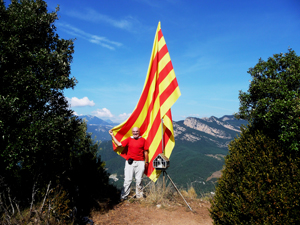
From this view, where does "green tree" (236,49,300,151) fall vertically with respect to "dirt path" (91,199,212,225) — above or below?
above

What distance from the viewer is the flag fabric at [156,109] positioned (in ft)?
23.3

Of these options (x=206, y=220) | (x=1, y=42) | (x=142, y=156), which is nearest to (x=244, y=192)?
(x=206, y=220)

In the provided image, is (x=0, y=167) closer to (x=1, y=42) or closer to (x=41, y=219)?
(x=41, y=219)

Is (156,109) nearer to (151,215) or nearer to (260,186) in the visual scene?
(151,215)

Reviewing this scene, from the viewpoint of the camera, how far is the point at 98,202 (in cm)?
662

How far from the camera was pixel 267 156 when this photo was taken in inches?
131

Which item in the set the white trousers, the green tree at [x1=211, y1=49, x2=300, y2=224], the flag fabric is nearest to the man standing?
the white trousers

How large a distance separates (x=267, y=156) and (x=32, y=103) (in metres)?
5.31

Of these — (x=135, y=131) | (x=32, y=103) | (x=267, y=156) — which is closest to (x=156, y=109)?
(x=135, y=131)

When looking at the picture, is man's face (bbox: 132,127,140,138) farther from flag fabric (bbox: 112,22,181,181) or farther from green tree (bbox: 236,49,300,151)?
green tree (bbox: 236,49,300,151)

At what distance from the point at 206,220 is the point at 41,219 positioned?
477 centimetres

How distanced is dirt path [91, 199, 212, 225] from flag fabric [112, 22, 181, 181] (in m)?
1.11

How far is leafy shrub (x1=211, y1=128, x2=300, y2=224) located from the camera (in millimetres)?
2936

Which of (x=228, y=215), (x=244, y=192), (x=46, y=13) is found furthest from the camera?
(x=46, y=13)
